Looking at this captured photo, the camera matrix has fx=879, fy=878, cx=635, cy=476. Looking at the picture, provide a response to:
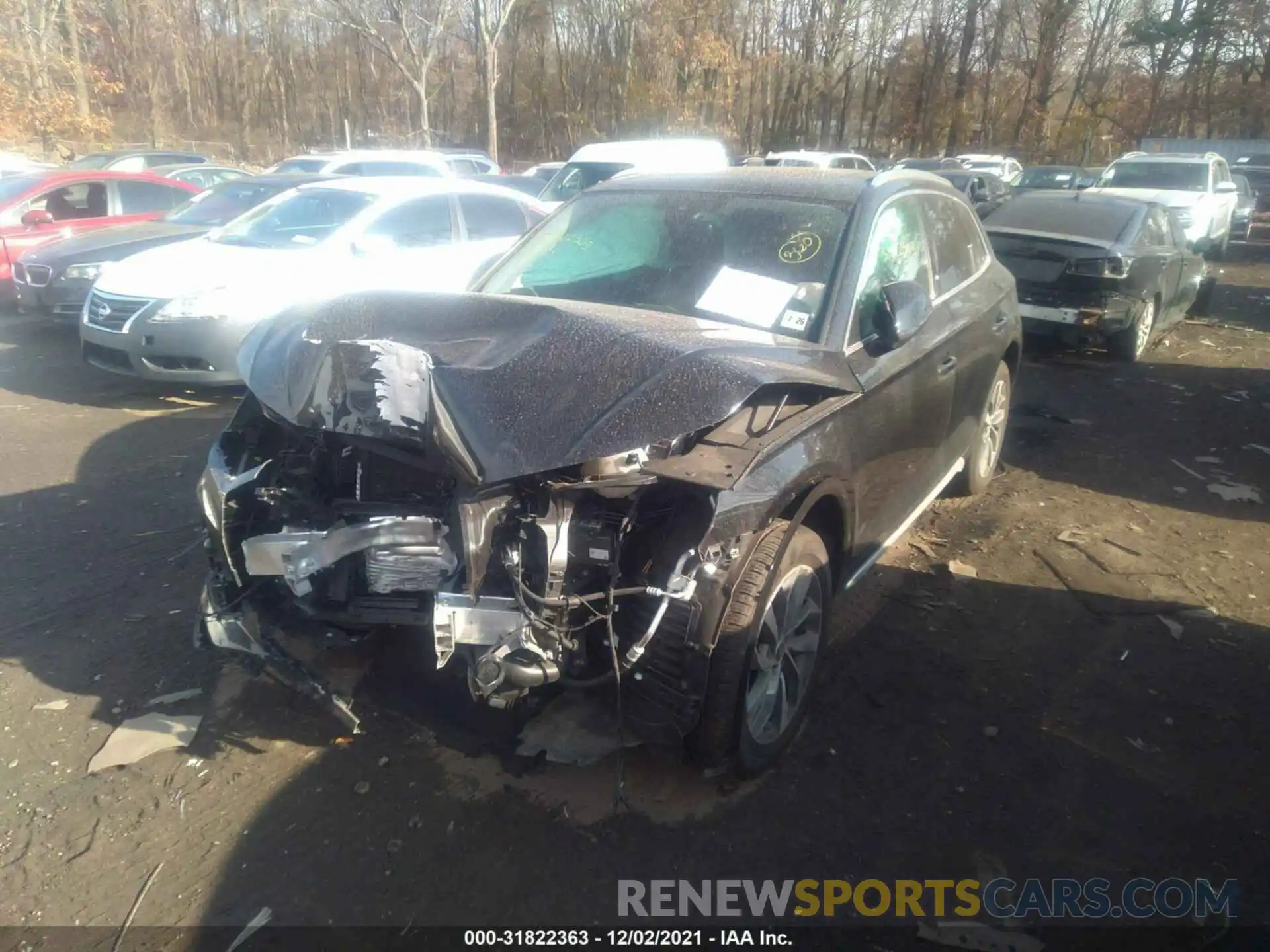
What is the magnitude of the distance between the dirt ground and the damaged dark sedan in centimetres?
28

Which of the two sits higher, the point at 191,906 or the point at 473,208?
the point at 473,208

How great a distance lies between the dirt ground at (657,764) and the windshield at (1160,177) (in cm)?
1325

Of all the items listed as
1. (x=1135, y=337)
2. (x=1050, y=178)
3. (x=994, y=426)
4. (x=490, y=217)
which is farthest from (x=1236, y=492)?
(x=1050, y=178)

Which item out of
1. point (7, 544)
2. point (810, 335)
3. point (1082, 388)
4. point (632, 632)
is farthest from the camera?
point (1082, 388)

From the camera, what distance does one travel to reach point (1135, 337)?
867cm

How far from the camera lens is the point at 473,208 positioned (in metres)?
8.25

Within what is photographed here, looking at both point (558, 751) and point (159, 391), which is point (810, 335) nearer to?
point (558, 751)

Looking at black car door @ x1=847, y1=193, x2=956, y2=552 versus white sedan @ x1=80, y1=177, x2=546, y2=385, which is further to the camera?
white sedan @ x1=80, y1=177, x2=546, y2=385

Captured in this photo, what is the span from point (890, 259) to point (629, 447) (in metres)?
1.88

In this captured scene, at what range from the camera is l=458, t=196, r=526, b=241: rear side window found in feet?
26.7

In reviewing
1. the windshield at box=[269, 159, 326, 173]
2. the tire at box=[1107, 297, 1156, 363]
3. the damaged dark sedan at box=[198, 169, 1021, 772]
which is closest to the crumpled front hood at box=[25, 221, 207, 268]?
the windshield at box=[269, 159, 326, 173]

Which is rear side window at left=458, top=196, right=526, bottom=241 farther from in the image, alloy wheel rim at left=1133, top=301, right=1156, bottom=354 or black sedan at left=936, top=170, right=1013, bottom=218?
black sedan at left=936, top=170, right=1013, bottom=218

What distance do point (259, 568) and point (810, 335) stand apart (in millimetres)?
2111

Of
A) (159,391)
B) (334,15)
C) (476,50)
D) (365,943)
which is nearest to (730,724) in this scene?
(365,943)
